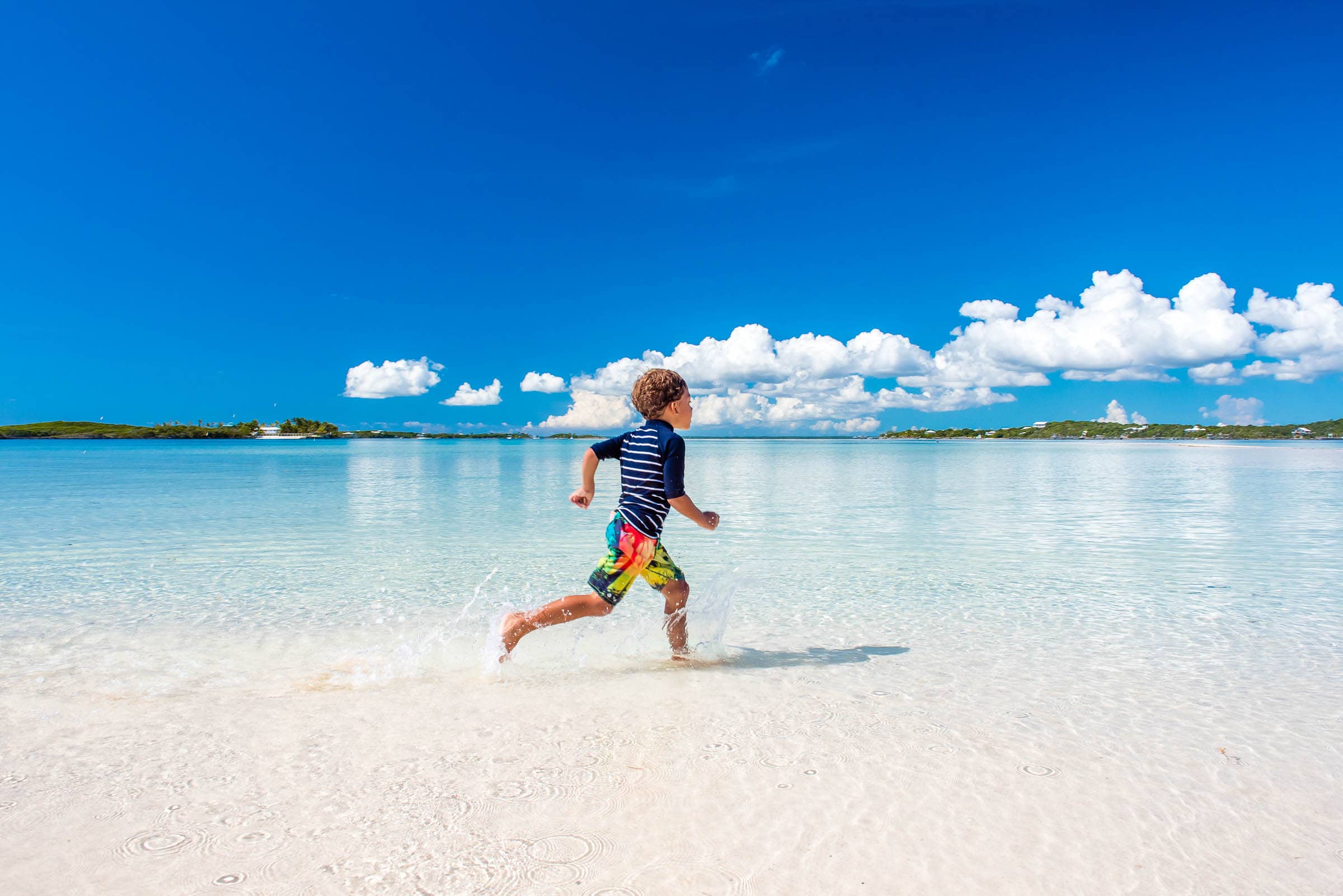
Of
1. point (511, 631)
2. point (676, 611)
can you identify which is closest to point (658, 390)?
point (676, 611)

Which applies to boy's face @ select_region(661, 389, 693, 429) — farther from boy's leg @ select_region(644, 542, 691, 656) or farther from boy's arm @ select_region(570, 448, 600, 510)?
boy's leg @ select_region(644, 542, 691, 656)

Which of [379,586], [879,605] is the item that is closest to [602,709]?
[879,605]

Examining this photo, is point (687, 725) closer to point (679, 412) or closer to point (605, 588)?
point (605, 588)

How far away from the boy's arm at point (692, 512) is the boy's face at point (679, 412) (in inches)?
22.9

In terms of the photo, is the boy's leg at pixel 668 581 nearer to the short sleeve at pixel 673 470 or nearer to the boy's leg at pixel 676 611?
the boy's leg at pixel 676 611

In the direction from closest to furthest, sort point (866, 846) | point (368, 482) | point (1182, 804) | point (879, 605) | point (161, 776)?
point (866, 846) → point (1182, 804) → point (161, 776) → point (879, 605) → point (368, 482)

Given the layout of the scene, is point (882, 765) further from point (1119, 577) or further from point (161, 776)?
point (1119, 577)

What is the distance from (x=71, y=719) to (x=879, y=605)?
717 centimetres

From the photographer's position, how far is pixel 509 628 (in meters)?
5.54

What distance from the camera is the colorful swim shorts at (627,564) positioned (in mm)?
5270

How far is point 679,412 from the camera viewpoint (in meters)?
5.33

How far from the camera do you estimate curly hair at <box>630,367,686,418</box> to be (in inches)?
208

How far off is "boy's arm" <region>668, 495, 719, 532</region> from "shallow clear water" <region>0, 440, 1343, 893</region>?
1.28 meters

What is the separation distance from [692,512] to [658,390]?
0.96m
